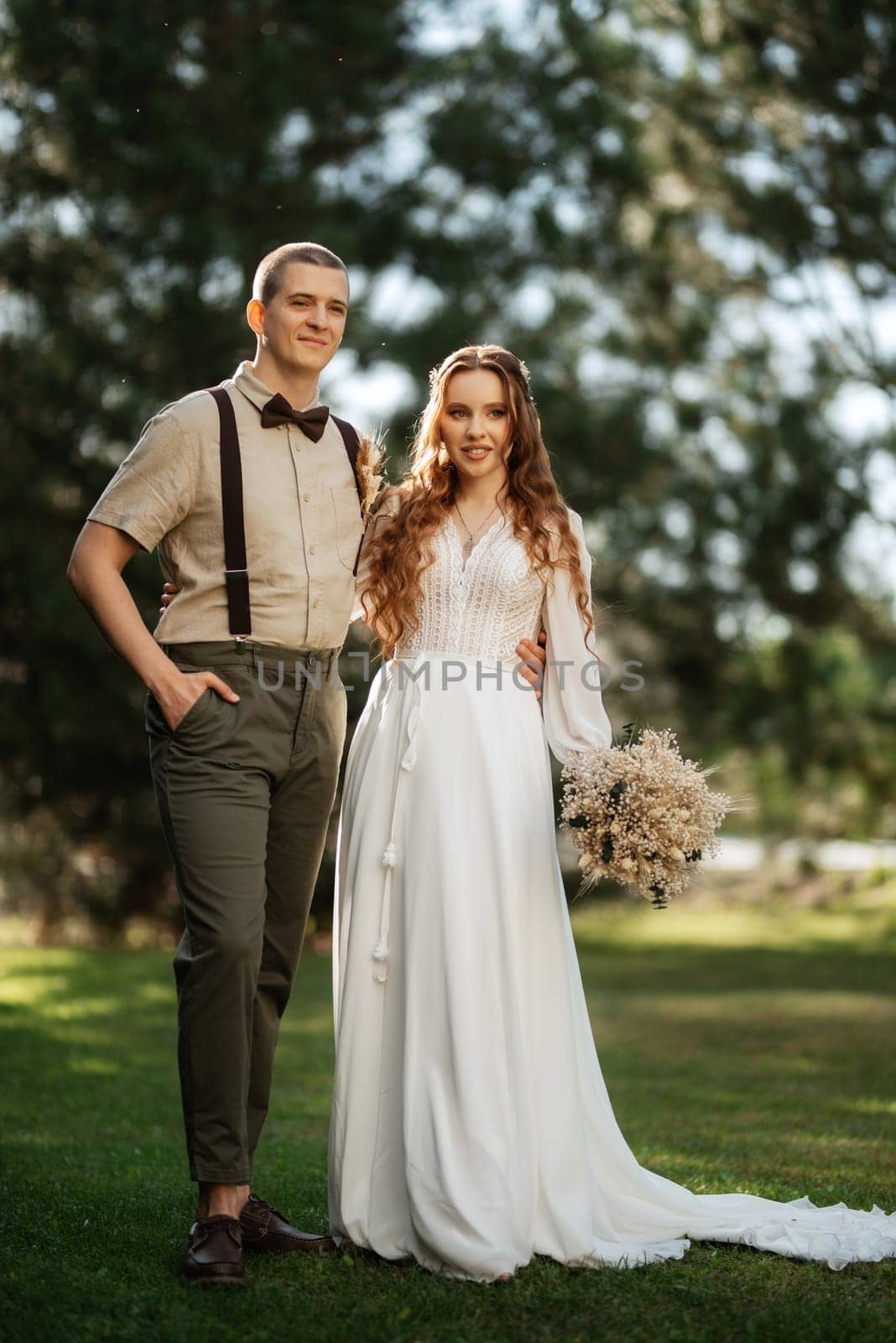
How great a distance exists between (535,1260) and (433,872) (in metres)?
0.94

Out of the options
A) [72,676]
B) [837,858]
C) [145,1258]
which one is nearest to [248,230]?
[72,676]

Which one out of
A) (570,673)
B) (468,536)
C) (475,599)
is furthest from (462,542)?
(570,673)

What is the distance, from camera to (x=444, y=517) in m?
3.96

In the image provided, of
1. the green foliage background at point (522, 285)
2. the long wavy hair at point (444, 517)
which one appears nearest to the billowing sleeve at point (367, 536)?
the long wavy hair at point (444, 517)

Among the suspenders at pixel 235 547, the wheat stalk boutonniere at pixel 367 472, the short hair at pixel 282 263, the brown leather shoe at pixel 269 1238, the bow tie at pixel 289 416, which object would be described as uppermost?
the short hair at pixel 282 263

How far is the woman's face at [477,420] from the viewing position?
390 cm

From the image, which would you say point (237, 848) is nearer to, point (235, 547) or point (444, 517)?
point (235, 547)

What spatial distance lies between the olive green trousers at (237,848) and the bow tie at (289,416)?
57cm

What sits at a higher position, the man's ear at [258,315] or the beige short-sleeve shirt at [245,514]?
the man's ear at [258,315]

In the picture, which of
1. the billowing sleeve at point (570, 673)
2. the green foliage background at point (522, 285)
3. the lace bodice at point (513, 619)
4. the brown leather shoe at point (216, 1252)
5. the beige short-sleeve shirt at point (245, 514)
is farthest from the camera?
the green foliage background at point (522, 285)

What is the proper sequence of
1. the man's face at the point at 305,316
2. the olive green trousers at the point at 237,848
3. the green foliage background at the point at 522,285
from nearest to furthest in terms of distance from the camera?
the olive green trousers at the point at 237,848 < the man's face at the point at 305,316 < the green foliage background at the point at 522,285

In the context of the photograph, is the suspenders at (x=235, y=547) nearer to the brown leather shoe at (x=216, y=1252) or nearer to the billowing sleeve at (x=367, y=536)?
the billowing sleeve at (x=367, y=536)

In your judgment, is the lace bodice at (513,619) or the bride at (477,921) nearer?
the bride at (477,921)

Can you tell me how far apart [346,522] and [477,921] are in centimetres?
108
